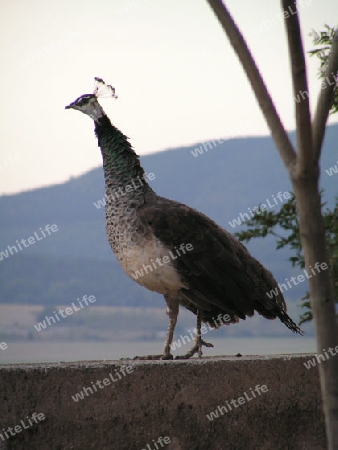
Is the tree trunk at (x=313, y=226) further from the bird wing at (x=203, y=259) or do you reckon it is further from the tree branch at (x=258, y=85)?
the bird wing at (x=203, y=259)

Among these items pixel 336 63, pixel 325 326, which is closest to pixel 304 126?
pixel 336 63

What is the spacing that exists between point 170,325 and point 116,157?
155 centimetres

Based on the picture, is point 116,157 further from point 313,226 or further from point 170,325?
point 313,226

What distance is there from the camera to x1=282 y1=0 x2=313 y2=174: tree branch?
3.95 metres

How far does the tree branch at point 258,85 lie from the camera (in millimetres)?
4219

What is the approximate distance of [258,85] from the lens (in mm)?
4227

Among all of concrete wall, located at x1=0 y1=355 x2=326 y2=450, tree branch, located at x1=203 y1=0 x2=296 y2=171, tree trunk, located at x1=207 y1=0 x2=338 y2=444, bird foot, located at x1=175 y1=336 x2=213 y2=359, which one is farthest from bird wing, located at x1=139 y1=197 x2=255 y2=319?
tree trunk, located at x1=207 y1=0 x2=338 y2=444

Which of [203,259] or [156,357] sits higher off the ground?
[203,259]

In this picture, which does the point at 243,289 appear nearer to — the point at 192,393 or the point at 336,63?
the point at 192,393

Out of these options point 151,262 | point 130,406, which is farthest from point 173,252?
point 130,406

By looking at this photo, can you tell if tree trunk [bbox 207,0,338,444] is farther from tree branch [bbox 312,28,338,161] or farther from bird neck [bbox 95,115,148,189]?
bird neck [bbox 95,115,148,189]

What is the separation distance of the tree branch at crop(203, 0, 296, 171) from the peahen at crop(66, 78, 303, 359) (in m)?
2.29

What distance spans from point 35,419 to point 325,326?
2659mm

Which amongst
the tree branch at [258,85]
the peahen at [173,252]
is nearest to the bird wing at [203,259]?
the peahen at [173,252]
